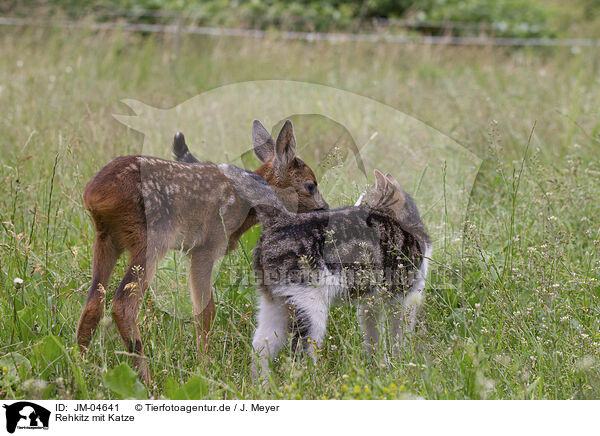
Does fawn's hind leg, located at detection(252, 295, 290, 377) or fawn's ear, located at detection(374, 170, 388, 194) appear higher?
fawn's ear, located at detection(374, 170, 388, 194)

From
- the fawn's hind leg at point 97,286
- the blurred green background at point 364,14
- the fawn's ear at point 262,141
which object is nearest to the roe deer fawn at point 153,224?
the fawn's hind leg at point 97,286

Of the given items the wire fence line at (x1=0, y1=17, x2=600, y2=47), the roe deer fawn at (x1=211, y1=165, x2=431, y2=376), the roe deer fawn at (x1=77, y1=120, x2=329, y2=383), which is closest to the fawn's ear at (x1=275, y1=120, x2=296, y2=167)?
the roe deer fawn at (x1=77, y1=120, x2=329, y2=383)

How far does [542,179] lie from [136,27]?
8.60m

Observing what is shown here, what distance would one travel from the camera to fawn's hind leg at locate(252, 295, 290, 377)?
3703 mm

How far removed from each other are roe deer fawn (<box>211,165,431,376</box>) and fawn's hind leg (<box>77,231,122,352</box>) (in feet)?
2.49

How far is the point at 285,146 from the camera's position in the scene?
4.17 meters

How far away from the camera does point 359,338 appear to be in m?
3.66
